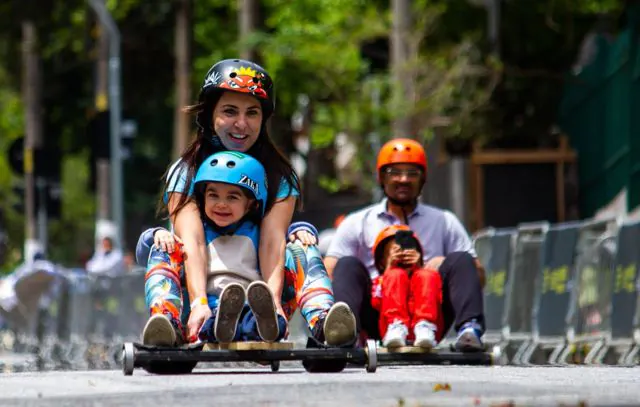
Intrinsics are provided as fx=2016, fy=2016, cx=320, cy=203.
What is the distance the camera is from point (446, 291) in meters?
12.0

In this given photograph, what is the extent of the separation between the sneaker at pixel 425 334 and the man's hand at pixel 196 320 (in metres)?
2.04

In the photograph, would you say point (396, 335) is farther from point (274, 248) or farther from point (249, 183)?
Answer: point (249, 183)

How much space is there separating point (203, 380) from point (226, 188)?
62.5 inches

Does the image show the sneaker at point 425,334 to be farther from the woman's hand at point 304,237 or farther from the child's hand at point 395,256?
the woman's hand at point 304,237

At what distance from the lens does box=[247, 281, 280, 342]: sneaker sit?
9383 mm

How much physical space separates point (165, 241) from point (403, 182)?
3.02 meters

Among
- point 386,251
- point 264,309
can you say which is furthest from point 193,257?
point 386,251

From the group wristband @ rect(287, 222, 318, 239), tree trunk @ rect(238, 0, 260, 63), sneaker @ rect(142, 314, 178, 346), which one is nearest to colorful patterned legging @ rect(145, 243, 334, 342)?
wristband @ rect(287, 222, 318, 239)

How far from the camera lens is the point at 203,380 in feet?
28.7

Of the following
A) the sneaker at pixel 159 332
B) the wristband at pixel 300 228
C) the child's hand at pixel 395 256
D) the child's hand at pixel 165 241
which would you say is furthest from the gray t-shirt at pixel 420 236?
the sneaker at pixel 159 332

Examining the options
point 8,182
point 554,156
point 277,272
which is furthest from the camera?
point 8,182

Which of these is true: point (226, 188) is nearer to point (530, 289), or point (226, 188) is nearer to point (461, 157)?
point (530, 289)

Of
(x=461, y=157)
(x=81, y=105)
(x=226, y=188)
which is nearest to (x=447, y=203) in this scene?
(x=461, y=157)

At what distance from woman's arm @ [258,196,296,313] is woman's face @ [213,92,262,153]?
42cm
